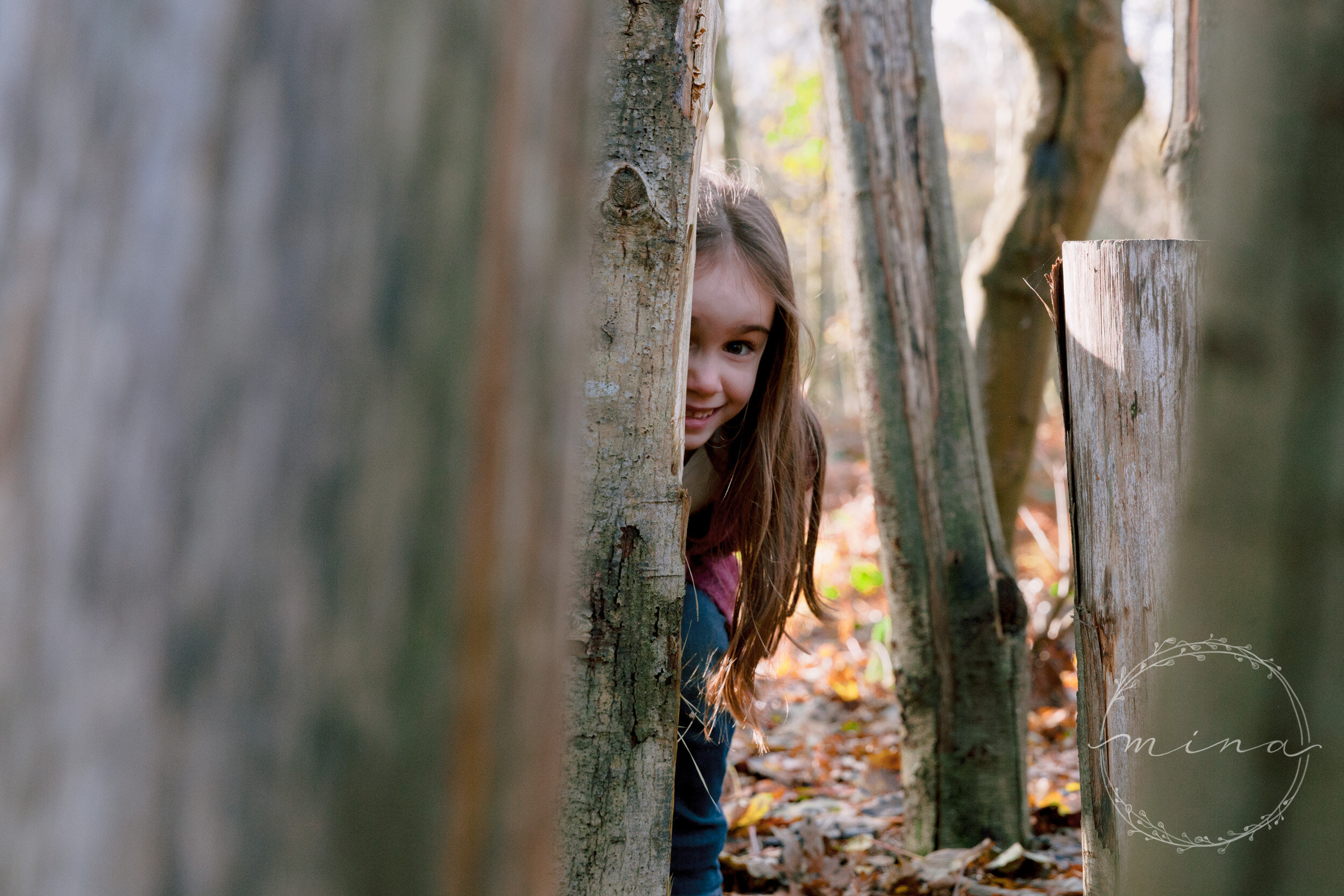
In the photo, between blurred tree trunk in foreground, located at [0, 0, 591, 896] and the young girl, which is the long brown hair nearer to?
the young girl

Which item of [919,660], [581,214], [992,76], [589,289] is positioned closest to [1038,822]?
[919,660]

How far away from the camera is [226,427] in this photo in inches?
19.9

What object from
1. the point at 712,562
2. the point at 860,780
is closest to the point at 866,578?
the point at 860,780

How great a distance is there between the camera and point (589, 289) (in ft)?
4.75

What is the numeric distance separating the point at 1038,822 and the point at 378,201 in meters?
3.56

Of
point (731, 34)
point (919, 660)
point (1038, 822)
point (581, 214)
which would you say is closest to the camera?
point (581, 214)

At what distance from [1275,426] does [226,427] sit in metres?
0.59

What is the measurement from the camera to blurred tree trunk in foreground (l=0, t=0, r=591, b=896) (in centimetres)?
50

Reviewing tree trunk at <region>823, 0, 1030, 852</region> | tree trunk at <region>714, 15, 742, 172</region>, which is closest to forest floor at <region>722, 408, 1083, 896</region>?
tree trunk at <region>823, 0, 1030, 852</region>

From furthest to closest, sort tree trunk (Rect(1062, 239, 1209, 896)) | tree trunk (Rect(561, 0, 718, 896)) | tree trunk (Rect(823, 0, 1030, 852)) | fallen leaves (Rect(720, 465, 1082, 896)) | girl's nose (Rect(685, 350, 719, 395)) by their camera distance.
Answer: tree trunk (Rect(823, 0, 1030, 852)) → fallen leaves (Rect(720, 465, 1082, 896)) → girl's nose (Rect(685, 350, 719, 395)) → tree trunk (Rect(1062, 239, 1209, 896)) → tree trunk (Rect(561, 0, 718, 896))

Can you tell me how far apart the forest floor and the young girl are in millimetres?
597

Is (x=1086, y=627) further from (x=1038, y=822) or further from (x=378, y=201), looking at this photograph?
(x=1038, y=822)

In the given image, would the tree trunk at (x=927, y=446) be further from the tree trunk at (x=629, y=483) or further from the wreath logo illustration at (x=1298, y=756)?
the wreath logo illustration at (x=1298, y=756)

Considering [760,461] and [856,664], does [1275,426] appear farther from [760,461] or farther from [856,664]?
[856,664]
